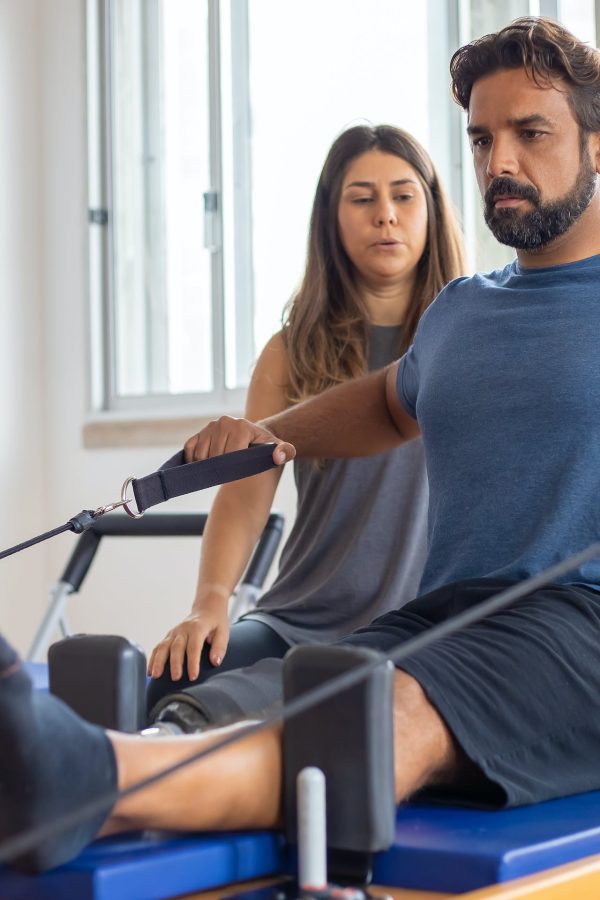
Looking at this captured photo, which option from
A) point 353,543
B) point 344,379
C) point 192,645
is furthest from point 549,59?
point 192,645

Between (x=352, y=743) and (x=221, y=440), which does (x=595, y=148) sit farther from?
(x=352, y=743)

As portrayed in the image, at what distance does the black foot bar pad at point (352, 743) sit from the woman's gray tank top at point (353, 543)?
2.86 feet

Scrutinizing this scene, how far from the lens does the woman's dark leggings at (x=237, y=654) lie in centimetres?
180

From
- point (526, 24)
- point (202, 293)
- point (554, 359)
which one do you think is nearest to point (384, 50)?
point (202, 293)

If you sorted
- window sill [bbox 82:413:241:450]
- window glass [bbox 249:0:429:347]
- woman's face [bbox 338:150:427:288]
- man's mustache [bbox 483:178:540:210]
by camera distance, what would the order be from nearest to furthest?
man's mustache [bbox 483:178:540:210]
woman's face [bbox 338:150:427:288]
window glass [bbox 249:0:429:347]
window sill [bbox 82:413:241:450]

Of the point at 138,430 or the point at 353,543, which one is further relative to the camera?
the point at 138,430

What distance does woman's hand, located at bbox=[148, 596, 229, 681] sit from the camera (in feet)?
5.90

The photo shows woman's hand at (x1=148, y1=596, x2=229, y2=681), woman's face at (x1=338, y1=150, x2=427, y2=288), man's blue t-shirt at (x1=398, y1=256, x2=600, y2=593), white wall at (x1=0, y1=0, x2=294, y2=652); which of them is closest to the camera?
man's blue t-shirt at (x1=398, y1=256, x2=600, y2=593)

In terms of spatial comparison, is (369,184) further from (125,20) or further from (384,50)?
(125,20)

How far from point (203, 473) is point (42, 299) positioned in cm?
318

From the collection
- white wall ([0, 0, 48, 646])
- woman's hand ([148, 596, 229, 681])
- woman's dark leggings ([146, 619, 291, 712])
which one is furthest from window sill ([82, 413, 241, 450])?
woman's hand ([148, 596, 229, 681])

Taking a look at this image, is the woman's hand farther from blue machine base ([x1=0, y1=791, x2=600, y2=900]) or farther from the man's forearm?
blue machine base ([x1=0, y1=791, x2=600, y2=900])

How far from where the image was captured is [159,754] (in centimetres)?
108

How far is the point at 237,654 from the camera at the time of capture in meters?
1.90
